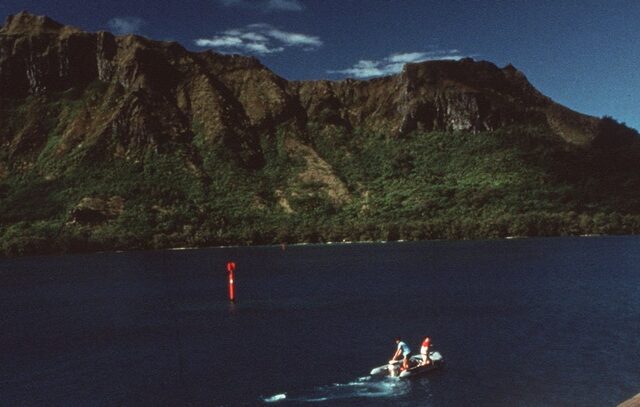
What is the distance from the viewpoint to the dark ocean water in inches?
2169

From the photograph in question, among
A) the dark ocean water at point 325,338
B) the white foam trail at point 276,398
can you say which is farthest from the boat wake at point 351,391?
the dark ocean water at point 325,338

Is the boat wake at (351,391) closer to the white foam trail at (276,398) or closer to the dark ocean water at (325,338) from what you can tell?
the white foam trail at (276,398)

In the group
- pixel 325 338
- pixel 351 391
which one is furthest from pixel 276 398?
pixel 325 338

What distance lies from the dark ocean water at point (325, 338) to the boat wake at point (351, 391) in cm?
17

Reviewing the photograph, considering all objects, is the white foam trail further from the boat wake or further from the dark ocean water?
the dark ocean water

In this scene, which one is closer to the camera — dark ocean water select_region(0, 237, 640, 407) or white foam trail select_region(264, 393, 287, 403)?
white foam trail select_region(264, 393, 287, 403)

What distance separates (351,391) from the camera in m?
54.3

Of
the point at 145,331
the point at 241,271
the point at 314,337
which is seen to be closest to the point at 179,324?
the point at 145,331

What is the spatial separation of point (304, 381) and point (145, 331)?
3787cm

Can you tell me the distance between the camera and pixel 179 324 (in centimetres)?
9350

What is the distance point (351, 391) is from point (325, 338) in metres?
23.7

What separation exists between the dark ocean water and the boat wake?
170mm

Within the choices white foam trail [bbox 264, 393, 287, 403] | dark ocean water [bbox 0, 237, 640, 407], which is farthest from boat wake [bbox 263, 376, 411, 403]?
dark ocean water [bbox 0, 237, 640, 407]

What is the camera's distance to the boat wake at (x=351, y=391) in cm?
5306
